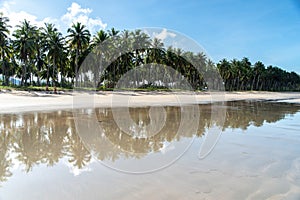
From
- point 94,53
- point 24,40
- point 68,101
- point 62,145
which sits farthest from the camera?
point 94,53

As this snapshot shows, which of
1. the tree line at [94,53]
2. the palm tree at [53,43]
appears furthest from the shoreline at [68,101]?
the palm tree at [53,43]

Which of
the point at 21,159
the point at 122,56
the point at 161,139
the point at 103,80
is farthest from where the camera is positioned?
the point at 103,80

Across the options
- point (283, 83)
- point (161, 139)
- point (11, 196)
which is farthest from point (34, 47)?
point (283, 83)

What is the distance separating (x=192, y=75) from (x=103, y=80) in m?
30.3

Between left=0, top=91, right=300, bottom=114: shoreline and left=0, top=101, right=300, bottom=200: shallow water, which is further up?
left=0, top=91, right=300, bottom=114: shoreline

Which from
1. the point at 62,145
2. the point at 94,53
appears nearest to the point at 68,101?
the point at 62,145

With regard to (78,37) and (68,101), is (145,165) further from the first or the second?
(78,37)

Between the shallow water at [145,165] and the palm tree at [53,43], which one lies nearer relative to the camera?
the shallow water at [145,165]

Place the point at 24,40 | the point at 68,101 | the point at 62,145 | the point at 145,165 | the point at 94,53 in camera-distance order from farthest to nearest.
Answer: the point at 94,53 → the point at 24,40 → the point at 68,101 → the point at 62,145 → the point at 145,165

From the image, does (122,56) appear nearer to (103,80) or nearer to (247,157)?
(103,80)

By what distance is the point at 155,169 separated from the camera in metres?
5.24

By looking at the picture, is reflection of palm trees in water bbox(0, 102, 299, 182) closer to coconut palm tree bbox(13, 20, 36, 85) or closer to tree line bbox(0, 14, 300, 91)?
tree line bbox(0, 14, 300, 91)

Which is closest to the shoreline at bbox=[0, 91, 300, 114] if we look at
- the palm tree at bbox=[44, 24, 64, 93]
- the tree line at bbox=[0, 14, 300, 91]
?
the tree line at bbox=[0, 14, 300, 91]

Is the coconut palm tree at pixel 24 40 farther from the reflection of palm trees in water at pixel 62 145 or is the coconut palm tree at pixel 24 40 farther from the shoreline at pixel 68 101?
the reflection of palm trees in water at pixel 62 145
